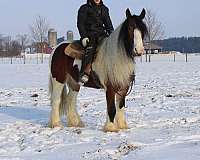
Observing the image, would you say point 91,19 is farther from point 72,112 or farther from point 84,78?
point 72,112

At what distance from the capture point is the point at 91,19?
720cm

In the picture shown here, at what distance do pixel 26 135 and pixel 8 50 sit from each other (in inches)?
3553

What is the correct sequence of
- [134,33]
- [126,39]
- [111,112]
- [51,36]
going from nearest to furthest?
[134,33] → [126,39] → [111,112] → [51,36]

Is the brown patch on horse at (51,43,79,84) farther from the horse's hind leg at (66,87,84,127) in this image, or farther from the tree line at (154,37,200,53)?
the tree line at (154,37,200,53)

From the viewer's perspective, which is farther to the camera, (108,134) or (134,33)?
(108,134)

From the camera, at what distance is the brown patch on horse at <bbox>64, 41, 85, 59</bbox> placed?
729cm

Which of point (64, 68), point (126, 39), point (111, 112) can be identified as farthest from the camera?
point (64, 68)

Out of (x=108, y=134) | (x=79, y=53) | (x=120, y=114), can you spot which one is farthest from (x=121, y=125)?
(x=79, y=53)

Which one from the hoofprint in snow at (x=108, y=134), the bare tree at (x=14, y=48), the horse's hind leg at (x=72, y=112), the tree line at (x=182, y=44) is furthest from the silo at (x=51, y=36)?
the horse's hind leg at (x=72, y=112)

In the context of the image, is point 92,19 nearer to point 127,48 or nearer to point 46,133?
point 127,48

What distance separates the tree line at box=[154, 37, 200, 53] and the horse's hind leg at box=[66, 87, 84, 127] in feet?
317

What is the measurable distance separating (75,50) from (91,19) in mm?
625

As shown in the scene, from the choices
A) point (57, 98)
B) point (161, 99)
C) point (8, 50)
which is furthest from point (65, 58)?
point (8, 50)

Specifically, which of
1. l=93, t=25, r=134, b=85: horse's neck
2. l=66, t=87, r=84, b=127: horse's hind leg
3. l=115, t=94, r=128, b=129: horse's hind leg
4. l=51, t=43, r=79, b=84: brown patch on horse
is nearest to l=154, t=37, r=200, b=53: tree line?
l=66, t=87, r=84, b=127: horse's hind leg
